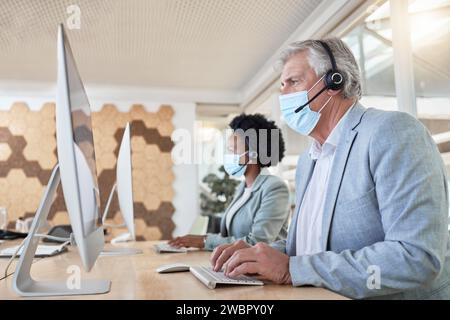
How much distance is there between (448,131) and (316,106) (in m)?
1.05

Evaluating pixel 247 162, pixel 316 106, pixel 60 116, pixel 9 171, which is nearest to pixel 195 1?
pixel 247 162

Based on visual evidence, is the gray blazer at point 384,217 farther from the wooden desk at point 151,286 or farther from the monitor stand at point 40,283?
the monitor stand at point 40,283

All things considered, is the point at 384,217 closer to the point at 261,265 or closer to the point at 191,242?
the point at 261,265

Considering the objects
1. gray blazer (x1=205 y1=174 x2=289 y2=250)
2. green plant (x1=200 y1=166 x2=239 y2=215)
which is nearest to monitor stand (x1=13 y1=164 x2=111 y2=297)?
gray blazer (x1=205 y1=174 x2=289 y2=250)

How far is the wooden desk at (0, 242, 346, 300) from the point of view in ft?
2.94

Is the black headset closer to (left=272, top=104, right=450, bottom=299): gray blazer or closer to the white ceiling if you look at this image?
(left=272, top=104, right=450, bottom=299): gray blazer

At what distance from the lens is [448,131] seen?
205 cm

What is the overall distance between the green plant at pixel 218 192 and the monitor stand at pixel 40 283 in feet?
14.0

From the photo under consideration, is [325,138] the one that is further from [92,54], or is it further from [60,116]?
[92,54]

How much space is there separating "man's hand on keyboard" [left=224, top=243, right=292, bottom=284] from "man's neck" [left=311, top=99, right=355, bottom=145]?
586 millimetres

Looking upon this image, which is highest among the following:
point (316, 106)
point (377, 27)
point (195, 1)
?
point (195, 1)

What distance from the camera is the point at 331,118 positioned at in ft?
4.69

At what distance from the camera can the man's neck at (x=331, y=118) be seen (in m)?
1.41

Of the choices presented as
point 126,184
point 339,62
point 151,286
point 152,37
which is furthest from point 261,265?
point 152,37
